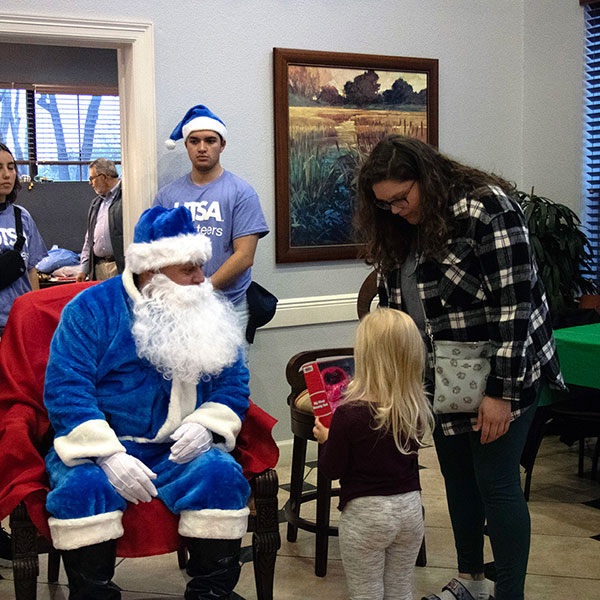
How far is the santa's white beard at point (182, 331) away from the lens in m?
2.37

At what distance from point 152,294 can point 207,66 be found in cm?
207

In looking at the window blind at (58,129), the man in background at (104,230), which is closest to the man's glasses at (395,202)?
the man in background at (104,230)

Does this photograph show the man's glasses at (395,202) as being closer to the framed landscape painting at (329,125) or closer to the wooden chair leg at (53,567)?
the wooden chair leg at (53,567)

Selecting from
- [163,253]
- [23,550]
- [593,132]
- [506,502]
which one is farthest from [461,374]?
[593,132]

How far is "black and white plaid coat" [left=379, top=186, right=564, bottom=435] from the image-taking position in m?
A: 2.13

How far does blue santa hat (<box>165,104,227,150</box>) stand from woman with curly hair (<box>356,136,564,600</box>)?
166 cm

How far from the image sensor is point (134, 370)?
242 centimetres

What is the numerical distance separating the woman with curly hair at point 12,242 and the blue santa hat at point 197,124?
0.77 m

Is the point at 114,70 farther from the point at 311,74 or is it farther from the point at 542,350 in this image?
the point at 542,350

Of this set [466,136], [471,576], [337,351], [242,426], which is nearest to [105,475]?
[242,426]

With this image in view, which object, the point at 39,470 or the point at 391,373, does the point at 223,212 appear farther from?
the point at 391,373

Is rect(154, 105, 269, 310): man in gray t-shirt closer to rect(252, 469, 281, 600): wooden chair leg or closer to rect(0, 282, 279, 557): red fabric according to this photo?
rect(0, 282, 279, 557): red fabric

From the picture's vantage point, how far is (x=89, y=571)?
86.1 inches

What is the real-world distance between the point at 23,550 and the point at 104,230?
3.04 m
